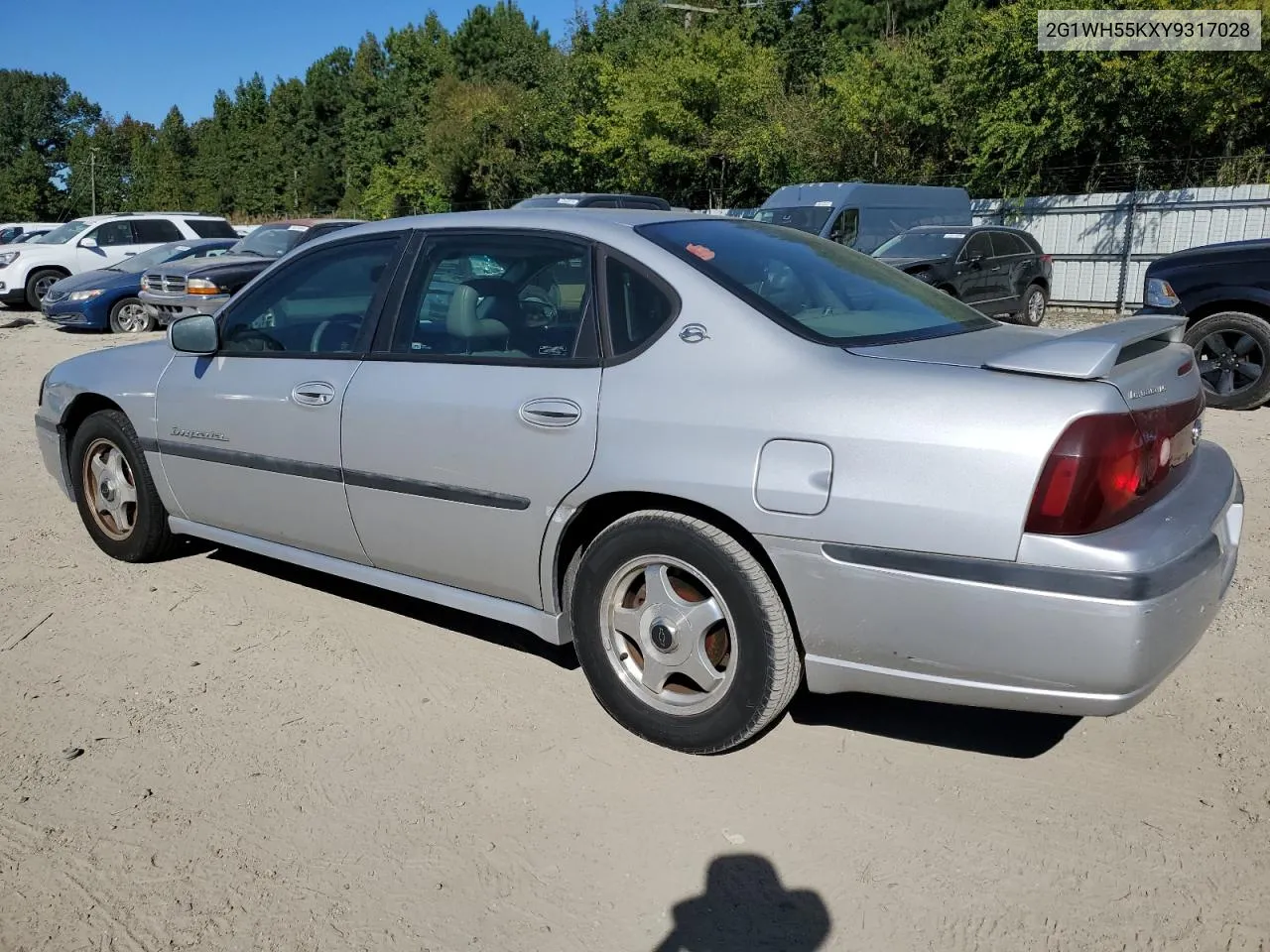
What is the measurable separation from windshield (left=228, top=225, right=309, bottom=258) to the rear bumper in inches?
606

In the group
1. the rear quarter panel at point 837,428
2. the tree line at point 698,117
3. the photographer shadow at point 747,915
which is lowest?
the photographer shadow at point 747,915

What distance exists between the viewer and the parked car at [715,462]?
2.63 m

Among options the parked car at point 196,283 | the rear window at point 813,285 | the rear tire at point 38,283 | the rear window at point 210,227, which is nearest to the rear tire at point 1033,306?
the parked car at point 196,283

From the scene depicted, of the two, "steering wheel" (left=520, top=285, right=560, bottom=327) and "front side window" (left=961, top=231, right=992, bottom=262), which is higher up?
"front side window" (left=961, top=231, right=992, bottom=262)

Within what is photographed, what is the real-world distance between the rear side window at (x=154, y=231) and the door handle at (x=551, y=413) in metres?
18.8

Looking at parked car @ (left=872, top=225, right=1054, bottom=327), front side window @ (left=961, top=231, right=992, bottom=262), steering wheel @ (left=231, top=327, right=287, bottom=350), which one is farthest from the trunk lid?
front side window @ (left=961, top=231, right=992, bottom=262)

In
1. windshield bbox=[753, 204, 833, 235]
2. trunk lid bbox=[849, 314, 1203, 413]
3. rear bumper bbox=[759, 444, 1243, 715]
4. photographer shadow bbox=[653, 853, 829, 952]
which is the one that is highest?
windshield bbox=[753, 204, 833, 235]

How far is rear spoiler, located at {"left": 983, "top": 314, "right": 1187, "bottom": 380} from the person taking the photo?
267cm

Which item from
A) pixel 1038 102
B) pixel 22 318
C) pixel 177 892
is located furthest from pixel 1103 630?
pixel 1038 102

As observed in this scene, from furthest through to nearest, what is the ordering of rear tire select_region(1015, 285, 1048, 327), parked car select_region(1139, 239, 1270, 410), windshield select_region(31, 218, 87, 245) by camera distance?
windshield select_region(31, 218, 87, 245)
rear tire select_region(1015, 285, 1048, 327)
parked car select_region(1139, 239, 1270, 410)

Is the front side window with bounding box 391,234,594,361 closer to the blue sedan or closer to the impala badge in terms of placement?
the impala badge

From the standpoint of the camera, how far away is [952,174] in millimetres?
25250

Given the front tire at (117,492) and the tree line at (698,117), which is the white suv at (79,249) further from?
the front tire at (117,492)

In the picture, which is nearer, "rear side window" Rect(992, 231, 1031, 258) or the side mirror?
the side mirror
